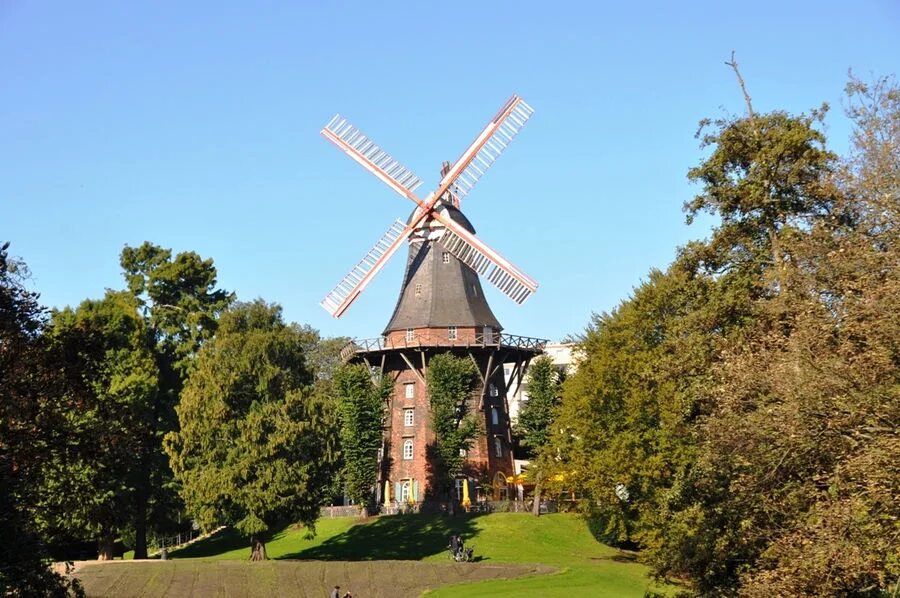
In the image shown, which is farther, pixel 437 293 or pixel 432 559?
pixel 437 293

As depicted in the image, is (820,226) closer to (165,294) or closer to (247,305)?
(247,305)

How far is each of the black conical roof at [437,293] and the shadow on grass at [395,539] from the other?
12.9 meters

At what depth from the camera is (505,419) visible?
68562 millimetres

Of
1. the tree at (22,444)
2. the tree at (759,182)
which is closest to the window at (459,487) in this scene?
the tree at (759,182)

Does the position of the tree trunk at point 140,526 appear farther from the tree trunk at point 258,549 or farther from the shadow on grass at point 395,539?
the tree trunk at point 258,549

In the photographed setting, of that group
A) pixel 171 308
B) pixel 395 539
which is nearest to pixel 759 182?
pixel 395 539

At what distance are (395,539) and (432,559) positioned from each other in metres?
7.12

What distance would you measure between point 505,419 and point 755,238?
4133cm

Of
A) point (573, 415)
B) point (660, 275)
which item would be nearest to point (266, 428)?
point (573, 415)

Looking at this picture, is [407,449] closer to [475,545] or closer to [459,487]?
[459,487]

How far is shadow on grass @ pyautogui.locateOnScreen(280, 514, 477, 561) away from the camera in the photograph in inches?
2053

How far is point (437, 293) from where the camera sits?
6638cm

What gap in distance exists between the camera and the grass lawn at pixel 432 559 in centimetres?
3891

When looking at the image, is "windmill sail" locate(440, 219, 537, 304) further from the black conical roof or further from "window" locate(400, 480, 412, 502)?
"window" locate(400, 480, 412, 502)
